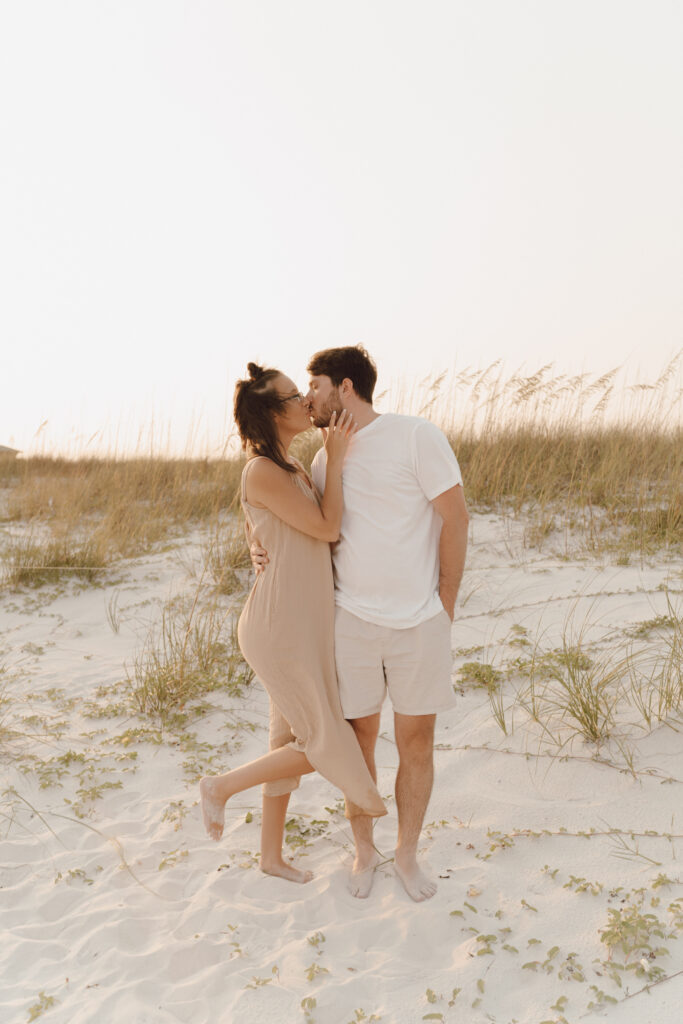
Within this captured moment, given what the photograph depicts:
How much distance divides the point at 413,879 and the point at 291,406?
66.9 inches

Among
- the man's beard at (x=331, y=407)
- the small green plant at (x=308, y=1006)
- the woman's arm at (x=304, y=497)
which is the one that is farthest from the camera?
the man's beard at (x=331, y=407)

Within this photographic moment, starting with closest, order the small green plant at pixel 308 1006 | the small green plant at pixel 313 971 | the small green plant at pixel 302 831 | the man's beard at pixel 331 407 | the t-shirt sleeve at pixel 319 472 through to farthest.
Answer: the small green plant at pixel 308 1006, the small green plant at pixel 313 971, the man's beard at pixel 331 407, the t-shirt sleeve at pixel 319 472, the small green plant at pixel 302 831

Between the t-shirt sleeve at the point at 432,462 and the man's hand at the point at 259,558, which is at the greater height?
the t-shirt sleeve at the point at 432,462

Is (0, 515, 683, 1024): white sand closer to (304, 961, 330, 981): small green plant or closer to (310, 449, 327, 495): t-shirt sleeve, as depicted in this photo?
(304, 961, 330, 981): small green plant

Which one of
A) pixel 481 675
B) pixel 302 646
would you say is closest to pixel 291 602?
pixel 302 646

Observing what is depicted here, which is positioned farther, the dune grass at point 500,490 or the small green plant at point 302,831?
the dune grass at point 500,490

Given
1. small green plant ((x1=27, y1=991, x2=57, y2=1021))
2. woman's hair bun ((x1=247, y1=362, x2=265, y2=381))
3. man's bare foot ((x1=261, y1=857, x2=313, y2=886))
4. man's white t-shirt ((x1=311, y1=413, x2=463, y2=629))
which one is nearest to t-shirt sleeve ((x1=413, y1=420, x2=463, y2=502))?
man's white t-shirt ((x1=311, y1=413, x2=463, y2=629))

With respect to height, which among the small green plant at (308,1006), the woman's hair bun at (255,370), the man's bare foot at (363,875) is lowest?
the small green plant at (308,1006)

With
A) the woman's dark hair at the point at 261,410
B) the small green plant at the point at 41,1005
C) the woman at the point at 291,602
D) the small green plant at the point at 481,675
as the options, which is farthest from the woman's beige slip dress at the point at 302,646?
the small green plant at the point at 481,675

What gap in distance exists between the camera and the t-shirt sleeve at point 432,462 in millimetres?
2619

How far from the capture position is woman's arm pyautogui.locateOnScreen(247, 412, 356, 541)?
2.61 meters

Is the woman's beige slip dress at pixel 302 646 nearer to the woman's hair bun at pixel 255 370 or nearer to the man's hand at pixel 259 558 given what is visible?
the man's hand at pixel 259 558

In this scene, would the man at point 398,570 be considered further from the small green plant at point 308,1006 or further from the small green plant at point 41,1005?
the small green plant at point 41,1005

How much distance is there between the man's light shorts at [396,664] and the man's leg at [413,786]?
0.20ft
